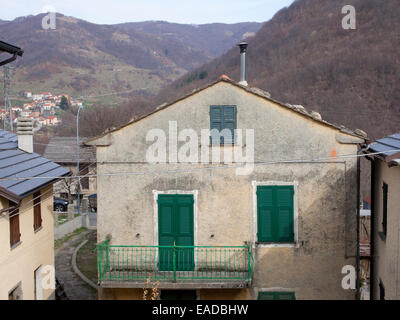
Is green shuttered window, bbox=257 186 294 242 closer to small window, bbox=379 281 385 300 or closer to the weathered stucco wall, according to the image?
the weathered stucco wall

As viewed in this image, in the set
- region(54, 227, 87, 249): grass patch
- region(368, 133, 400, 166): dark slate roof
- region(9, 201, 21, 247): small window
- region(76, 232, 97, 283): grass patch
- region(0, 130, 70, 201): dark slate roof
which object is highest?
region(368, 133, 400, 166): dark slate roof

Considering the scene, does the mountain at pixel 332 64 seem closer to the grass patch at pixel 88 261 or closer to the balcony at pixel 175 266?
the grass patch at pixel 88 261

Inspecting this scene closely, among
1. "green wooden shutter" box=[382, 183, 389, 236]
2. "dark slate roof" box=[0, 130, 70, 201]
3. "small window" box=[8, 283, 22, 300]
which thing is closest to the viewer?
"dark slate roof" box=[0, 130, 70, 201]

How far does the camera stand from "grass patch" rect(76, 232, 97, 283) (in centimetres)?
2089

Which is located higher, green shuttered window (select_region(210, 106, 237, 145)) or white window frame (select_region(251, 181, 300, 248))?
green shuttered window (select_region(210, 106, 237, 145))

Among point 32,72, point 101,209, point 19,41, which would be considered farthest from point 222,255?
point 19,41

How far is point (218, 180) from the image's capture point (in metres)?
12.0

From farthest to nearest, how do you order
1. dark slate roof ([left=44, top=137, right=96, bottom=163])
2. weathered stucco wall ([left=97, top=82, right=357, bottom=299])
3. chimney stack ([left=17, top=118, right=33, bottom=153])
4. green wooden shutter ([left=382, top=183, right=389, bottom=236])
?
dark slate roof ([left=44, top=137, right=96, bottom=163]) < chimney stack ([left=17, top=118, right=33, bottom=153]) < weathered stucco wall ([left=97, top=82, right=357, bottom=299]) < green wooden shutter ([left=382, top=183, right=389, bottom=236])

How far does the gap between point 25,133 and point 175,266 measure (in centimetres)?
630

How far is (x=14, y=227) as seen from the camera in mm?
11531

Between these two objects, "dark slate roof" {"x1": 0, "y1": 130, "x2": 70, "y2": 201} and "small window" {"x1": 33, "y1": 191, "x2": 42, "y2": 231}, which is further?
"small window" {"x1": 33, "y1": 191, "x2": 42, "y2": 231}

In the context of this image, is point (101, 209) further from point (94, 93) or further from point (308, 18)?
point (94, 93)

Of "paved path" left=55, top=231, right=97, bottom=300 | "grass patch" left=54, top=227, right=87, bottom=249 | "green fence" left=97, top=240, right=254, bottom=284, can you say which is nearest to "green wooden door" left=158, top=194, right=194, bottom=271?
"green fence" left=97, top=240, right=254, bottom=284

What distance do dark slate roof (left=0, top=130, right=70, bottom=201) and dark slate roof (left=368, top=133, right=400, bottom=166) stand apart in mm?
8226
